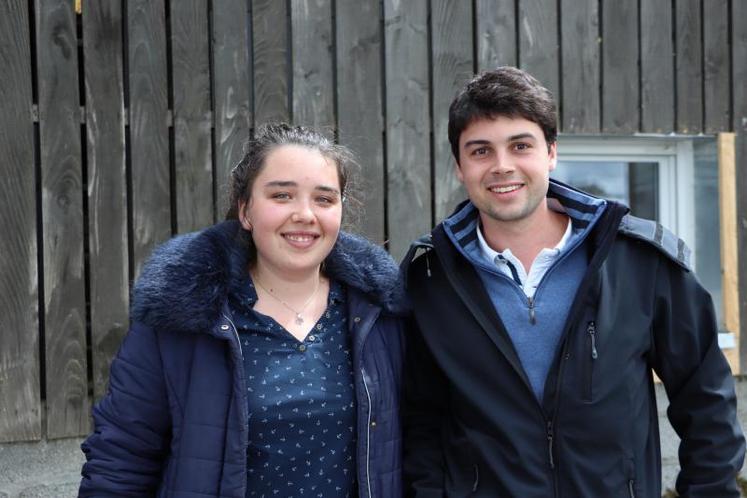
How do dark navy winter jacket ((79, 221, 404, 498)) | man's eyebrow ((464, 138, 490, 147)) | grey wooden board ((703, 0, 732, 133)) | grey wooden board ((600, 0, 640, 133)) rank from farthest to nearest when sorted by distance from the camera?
grey wooden board ((703, 0, 732, 133)), grey wooden board ((600, 0, 640, 133)), man's eyebrow ((464, 138, 490, 147)), dark navy winter jacket ((79, 221, 404, 498))

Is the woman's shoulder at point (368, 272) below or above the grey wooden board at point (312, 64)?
below

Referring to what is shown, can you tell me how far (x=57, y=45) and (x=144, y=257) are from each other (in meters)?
0.96

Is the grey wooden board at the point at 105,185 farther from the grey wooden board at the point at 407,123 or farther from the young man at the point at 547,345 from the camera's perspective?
the young man at the point at 547,345

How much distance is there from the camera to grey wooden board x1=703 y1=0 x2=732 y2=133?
4312mm

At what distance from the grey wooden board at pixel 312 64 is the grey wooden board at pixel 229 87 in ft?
0.75

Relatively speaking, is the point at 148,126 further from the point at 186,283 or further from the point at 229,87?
the point at 186,283

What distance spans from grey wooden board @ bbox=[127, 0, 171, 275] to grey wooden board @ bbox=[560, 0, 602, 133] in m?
1.95

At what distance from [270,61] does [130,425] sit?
213 cm

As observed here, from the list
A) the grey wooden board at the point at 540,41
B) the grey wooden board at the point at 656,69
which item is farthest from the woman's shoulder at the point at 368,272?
the grey wooden board at the point at 656,69

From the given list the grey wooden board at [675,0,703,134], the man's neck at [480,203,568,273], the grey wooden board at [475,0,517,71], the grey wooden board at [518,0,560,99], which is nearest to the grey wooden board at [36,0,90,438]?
the grey wooden board at [475,0,517,71]

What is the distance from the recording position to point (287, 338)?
7.18 ft

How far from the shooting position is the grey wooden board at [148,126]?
359 centimetres

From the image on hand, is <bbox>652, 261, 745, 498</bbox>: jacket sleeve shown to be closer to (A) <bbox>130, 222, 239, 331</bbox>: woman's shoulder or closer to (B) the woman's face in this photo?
(B) the woman's face

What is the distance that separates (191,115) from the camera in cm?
367
